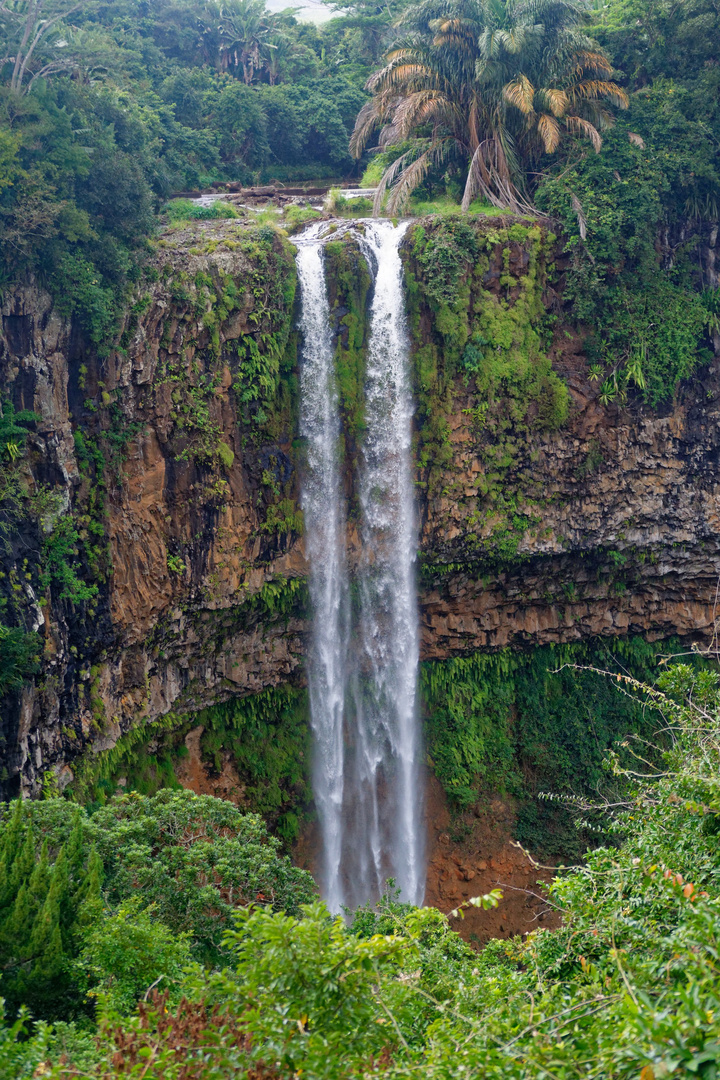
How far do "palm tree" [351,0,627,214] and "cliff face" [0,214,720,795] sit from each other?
2.40 metres

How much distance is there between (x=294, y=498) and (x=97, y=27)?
15472 millimetres

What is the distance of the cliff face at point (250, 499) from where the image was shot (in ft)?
44.8

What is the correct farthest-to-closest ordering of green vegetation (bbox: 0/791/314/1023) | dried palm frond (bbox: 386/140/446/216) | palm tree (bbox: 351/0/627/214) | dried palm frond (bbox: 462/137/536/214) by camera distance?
1. dried palm frond (bbox: 462/137/536/214)
2. dried palm frond (bbox: 386/140/446/216)
3. palm tree (bbox: 351/0/627/214)
4. green vegetation (bbox: 0/791/314/1023)

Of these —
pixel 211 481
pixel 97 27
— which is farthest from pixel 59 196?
pixel 97 27

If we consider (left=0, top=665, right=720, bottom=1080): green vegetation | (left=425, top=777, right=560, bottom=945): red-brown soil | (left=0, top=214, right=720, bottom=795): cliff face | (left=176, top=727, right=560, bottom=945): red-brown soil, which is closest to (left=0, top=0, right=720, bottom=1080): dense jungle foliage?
(left=0, top=665, right=720, bottom=1080): green vegetation

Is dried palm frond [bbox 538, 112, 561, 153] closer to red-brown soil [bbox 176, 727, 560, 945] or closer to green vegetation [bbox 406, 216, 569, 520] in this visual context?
green vegetation [bbox 406, 216, 569, 520]

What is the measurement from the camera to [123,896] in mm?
9969

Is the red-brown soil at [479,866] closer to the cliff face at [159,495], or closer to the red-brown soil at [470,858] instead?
the red-brown soil at [470,858]

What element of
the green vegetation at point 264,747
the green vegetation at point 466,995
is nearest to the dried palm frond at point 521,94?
the green vegetation at point 264,747

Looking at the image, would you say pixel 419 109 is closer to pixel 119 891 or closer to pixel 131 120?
pixel 131 120

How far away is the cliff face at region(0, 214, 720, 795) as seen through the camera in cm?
1364

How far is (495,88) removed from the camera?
1866 cm

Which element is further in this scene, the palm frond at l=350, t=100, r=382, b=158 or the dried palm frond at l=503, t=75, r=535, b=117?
the palm frond at l=350, t=100, r=382, b=158

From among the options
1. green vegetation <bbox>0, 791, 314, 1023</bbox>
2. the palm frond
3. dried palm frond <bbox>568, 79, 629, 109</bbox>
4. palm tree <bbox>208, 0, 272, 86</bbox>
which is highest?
palm tree <bbox>208, 0, 272, 86</bbox>
